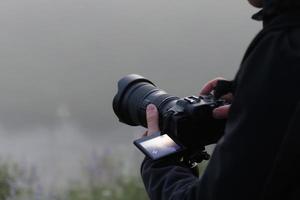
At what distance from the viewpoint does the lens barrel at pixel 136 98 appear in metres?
1.62

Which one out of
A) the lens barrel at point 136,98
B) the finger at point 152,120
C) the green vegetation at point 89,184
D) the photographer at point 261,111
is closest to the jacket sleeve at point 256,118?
the photographer at point 261,111

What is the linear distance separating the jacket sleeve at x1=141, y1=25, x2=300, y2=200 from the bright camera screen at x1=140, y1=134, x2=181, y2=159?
24 centimetres

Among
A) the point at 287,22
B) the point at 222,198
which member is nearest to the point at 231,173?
the point at 222,198

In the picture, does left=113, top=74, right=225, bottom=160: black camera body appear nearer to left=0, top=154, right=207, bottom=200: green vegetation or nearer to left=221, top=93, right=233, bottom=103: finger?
left=221, top=93, right=233, bottom=103: finger

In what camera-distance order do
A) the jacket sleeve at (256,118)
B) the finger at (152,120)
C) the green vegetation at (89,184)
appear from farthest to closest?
1. the green vegetation at (89,184)
2. the finger at (152,120)
3. the jacket sleeve at (256,118)

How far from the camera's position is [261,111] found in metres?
1.02

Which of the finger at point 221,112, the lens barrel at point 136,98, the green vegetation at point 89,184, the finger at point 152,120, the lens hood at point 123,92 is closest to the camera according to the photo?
the finger at point 221,112

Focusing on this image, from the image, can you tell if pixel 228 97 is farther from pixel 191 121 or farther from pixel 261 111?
pixel 261 111

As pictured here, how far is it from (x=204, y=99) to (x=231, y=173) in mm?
342

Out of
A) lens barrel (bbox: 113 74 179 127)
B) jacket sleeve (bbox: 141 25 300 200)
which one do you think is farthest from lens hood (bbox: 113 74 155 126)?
jacket sleeve (bbox: 141 25 300 200)

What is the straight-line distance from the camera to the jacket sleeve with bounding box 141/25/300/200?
3.31 ft

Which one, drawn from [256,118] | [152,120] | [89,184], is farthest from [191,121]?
[89,184]

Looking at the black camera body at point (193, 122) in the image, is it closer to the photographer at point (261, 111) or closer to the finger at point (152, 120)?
the finger at point (152, 120)

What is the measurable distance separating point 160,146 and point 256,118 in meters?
0.37
